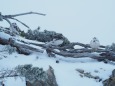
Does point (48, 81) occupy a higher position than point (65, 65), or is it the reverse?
point (65, 65)

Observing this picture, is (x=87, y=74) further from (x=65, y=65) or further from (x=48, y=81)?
(x=48, y=81)

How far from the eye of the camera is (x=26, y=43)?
19.8 feet

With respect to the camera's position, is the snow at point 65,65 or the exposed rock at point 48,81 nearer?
the exposed rock at point 48,81

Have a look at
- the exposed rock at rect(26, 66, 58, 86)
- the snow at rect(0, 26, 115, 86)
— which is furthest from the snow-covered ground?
the exposed rock at rect(26, 66, 58, 86)

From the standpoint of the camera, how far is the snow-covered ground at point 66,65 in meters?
4.88

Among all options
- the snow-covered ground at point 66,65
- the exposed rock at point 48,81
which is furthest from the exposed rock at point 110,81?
the exposed rock at point 48,81

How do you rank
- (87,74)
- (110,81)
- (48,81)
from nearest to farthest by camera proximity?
(48,81) → (110,81) → (87,74)

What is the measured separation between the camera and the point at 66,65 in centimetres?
541

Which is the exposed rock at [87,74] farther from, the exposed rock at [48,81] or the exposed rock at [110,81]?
the exposed rock at [48,81]

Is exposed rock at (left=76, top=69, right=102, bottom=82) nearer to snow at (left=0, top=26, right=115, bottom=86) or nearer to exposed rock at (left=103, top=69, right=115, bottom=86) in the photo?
snow at (left=0, top=26, right=115, bottom=86)

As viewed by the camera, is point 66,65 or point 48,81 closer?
point 48,81

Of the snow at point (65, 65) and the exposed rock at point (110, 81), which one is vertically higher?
the snow at point (65, 65)

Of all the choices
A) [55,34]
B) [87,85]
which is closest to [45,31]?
[55,34]

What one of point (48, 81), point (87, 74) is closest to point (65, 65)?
point (87, 74)
